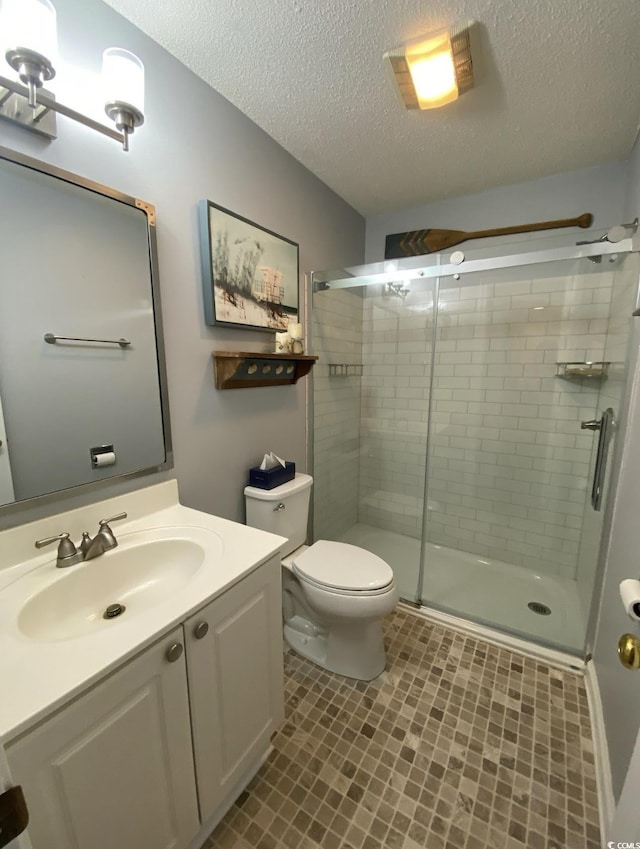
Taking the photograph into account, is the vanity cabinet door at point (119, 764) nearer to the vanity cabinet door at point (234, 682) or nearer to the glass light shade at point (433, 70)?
the vanity cabinet door at point (234, 682)

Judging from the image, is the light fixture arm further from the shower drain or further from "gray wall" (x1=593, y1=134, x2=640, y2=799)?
the shower drain

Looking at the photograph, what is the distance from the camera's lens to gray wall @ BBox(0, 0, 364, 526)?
1.02m

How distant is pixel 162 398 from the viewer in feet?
4.25

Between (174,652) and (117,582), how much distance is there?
378mm

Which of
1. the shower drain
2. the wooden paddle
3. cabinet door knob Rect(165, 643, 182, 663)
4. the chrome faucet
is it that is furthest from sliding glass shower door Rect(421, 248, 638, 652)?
the chrome faucet

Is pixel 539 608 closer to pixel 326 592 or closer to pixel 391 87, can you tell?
pixel 326 592

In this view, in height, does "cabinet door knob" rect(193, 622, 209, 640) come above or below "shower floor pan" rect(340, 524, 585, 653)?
above

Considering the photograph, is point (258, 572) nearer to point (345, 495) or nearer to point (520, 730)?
point (520, 730)

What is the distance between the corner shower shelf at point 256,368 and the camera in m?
1.48

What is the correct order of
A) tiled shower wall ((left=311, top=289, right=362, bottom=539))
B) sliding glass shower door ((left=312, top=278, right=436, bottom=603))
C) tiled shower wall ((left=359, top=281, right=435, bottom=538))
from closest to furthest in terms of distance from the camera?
tiled shower wall ((left=311, top=289, right=362, bottom=539)) < sliding glass shower door ((left=312, top=278, right=436, bottom=603)) < tiled shower wall ((left=359, top=281, right=435, bottom=538))

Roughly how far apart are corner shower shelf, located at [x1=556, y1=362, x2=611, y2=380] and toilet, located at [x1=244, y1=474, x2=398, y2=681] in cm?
161

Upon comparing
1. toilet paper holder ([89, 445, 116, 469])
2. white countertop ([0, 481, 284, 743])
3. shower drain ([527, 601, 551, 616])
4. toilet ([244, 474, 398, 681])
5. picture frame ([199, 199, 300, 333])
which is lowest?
shower drain ([527, 601, 551, 616])

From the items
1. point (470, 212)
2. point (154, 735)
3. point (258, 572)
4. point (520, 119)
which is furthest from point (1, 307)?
point (470, 212)

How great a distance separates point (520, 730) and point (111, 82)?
8.22ft
